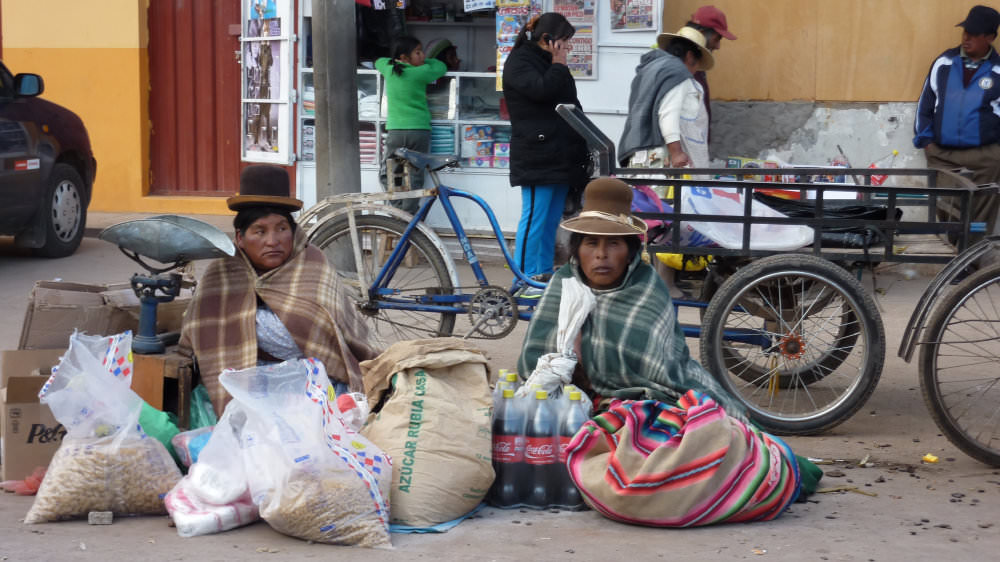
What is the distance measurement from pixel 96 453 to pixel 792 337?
2.81 m

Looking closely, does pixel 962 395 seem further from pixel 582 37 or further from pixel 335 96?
pixel 582 37

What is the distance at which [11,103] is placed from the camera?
8227 millimetres

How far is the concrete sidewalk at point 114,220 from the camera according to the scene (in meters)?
9.92

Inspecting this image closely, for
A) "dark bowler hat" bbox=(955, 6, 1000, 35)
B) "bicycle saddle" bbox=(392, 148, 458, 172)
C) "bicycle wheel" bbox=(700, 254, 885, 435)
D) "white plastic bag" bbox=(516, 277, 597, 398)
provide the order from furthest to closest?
"dark bowler hat" bbox=(955, 6, 1000, 35) < "bicycle saddle" bbox=(392, 148, 458, 172) < "bicycle wheel" bbox=(700, 254, 885, 435) < "white plastic bag" bbox=(516, 277, 597, 398)

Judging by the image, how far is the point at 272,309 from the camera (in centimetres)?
421

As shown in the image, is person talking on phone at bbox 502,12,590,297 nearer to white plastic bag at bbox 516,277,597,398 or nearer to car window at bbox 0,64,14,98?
white plastic bag at bbox 516,277,597,398

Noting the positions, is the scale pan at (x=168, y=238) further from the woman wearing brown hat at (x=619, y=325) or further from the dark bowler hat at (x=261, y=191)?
the woman wearing brown hat at (x=619, y=325)

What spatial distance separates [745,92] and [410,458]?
5.77 metres

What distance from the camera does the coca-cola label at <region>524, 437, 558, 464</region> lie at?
151 inches

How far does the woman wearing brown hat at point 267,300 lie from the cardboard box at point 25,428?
54cm

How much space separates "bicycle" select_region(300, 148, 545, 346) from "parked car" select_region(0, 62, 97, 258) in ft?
10.4

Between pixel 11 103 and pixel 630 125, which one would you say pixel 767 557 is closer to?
pixel 630 125

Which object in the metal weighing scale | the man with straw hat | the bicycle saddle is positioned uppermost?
the man with straw hat

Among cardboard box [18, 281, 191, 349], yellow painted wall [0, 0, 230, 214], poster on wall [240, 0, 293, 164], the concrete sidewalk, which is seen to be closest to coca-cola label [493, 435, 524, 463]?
cardboard box [18, 281, 191, 349]
